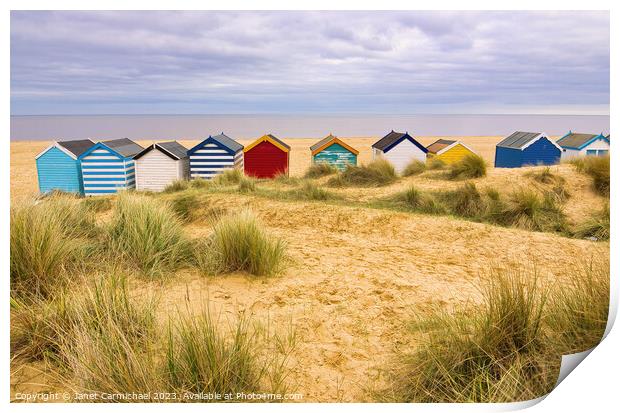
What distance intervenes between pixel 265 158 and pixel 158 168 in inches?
109

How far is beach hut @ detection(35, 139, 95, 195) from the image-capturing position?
8828 millimetres

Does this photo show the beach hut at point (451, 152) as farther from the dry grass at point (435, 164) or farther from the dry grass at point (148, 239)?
the dry grass at point (148, 239)

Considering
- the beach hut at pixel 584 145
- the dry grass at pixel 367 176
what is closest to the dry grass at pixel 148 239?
the dry grass at pixel 367 176

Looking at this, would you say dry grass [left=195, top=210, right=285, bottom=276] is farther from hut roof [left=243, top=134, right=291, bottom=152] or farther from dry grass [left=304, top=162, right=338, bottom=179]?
dry grass [left=304, top=162, right=338, bottom=179]

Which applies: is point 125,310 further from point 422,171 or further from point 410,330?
point 422,171

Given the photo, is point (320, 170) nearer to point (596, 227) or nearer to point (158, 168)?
point (158, 168)

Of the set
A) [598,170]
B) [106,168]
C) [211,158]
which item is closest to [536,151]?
[598,170]

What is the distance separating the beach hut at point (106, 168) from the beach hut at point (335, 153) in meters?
5.03

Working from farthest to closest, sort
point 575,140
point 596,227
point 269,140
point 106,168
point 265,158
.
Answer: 1. point 575,140
2. point 265,158
3. point 269,140
4. point 106,168
5. point 596,227

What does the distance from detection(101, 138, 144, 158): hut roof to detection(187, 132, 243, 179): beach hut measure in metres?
1.21

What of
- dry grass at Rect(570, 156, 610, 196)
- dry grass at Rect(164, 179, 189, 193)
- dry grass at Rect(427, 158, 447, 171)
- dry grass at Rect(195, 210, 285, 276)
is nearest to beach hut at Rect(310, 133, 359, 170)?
dry grass at Rect(427, 158, 447, 171)

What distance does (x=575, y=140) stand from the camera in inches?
496

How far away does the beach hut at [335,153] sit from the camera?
1266 centimetres

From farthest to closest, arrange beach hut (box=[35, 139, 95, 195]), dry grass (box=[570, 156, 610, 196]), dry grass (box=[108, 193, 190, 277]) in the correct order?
1. beach hut (box=[35, 139, 95, 195])
2. dry grass (box=[570, 156, 610, 196])
3. dry grass (box=[108, 193, 190, 277])
